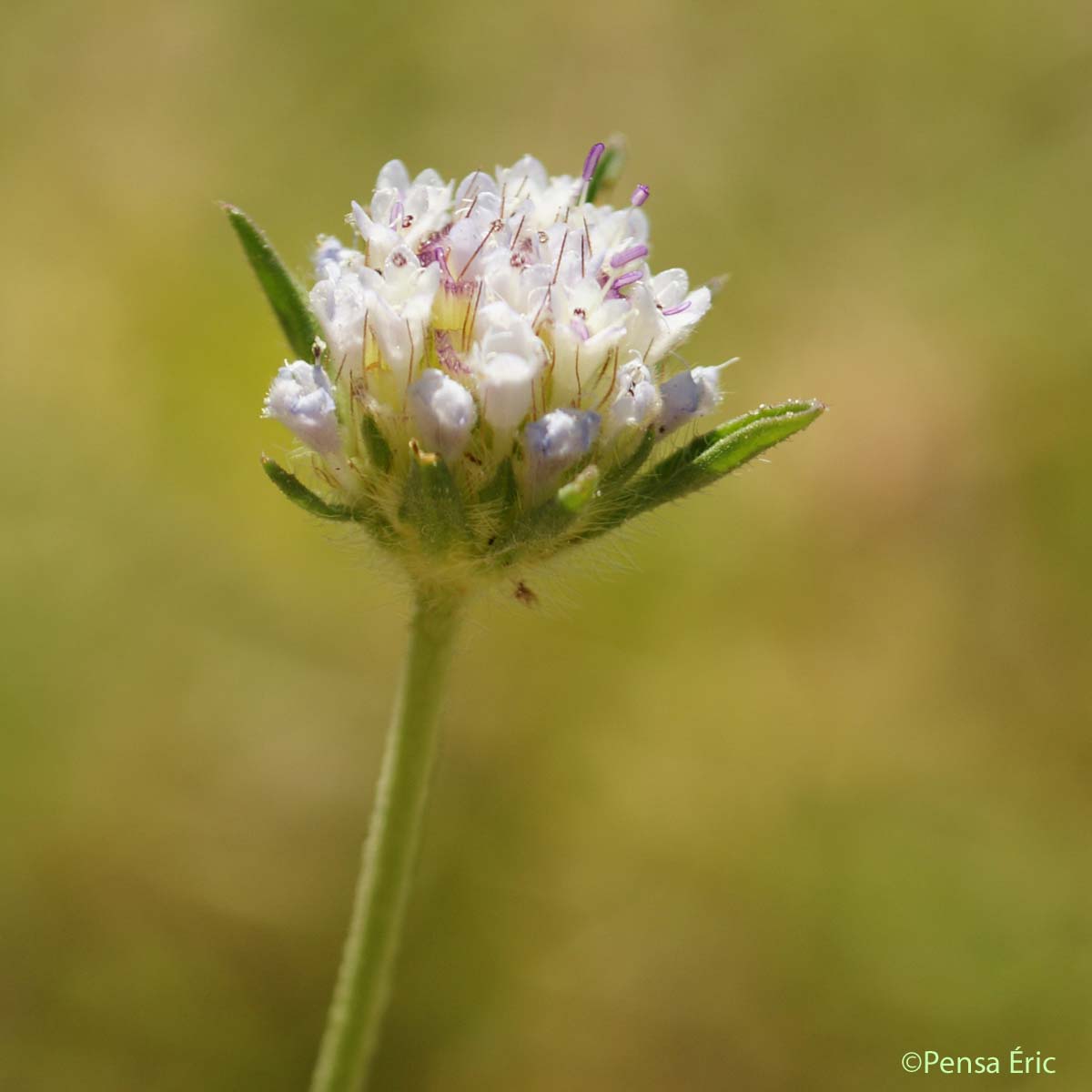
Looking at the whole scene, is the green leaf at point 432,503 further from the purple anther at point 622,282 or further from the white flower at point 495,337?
the purple anther at point 622,282

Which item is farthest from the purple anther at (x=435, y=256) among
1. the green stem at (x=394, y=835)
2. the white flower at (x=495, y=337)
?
the green stem at (x=394, y=835)

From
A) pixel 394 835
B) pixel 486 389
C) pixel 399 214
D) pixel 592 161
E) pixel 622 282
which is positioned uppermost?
pixel 592 161

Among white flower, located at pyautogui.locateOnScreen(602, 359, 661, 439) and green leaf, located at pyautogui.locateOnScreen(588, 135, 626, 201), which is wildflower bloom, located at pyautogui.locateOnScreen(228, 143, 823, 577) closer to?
white flower, located at pyautogui.locateOnScreen(602, 359, 661, 439)

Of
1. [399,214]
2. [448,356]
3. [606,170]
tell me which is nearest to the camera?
[448,356]

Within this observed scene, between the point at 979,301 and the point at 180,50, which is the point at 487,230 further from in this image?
the point at 180,50

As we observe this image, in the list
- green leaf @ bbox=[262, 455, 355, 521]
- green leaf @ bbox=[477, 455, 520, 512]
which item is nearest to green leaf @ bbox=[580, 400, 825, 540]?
green leaf @ bbox=[477, 455, 520, 512]

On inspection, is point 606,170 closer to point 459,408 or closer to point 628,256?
point 628,256

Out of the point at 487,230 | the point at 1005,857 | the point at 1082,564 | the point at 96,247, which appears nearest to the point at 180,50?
the point at 96,247

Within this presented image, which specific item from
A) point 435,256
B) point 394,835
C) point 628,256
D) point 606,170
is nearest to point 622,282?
point 628,256
